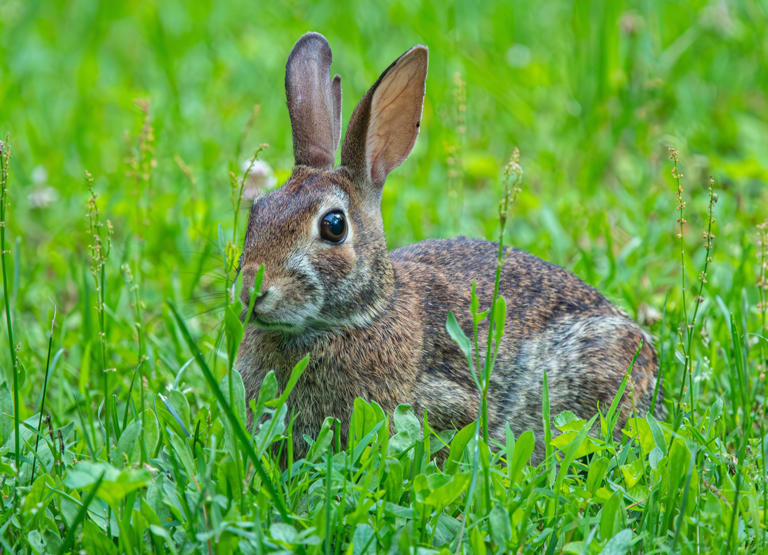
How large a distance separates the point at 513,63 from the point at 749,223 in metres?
2.94

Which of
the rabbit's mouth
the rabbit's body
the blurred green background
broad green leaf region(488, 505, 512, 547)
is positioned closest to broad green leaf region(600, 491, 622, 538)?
broad green leaf region(488, 505, 512, 547)

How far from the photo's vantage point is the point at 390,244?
6125 millimetres

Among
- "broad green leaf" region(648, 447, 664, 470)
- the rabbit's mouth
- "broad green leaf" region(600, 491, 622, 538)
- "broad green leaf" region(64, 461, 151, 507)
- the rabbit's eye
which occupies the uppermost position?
the rabbit's eye

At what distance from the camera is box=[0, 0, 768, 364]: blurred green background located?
5840mm

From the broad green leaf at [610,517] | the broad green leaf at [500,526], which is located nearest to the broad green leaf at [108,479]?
the broad green leaf at [500,526]

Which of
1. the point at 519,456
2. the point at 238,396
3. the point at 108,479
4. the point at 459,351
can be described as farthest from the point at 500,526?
the point at 459,351

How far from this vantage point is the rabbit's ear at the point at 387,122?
412cm

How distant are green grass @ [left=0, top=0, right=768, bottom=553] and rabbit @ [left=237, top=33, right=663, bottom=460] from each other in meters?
0.26

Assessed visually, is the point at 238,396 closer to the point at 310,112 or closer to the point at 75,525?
the point at 75,525

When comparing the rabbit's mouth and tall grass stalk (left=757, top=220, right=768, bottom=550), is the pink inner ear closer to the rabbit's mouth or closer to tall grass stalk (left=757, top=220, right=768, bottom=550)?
the rabbit's mouth

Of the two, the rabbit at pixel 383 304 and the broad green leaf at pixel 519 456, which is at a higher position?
the rabbit at pixel 383 304

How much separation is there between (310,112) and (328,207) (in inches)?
22.6

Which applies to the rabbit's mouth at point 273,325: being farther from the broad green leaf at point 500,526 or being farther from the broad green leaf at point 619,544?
the broad green leaf at point 619,544

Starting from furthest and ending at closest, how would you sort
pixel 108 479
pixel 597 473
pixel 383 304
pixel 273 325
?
1. pixel 383 304
2. pixel 273 325
3. pixel 597 473
4. pixel 108 479
